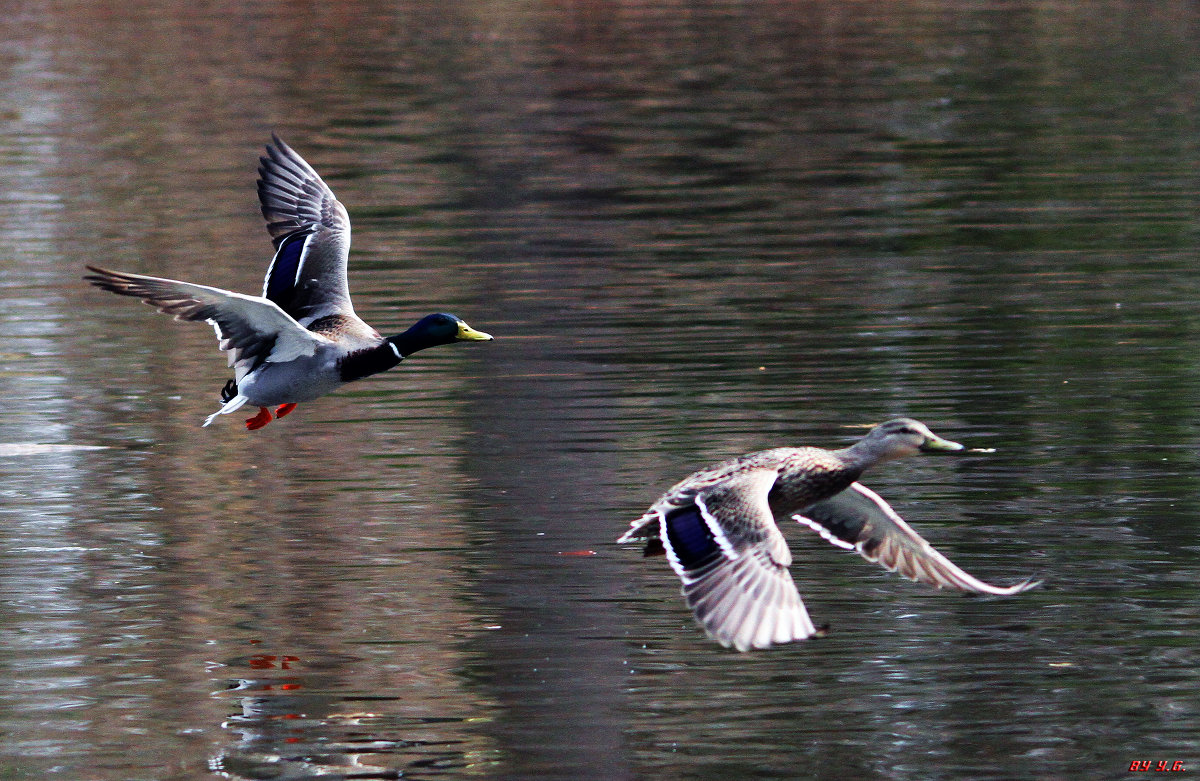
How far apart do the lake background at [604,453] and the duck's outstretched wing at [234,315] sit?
0.93 m

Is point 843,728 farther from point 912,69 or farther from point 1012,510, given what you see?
point 912,69

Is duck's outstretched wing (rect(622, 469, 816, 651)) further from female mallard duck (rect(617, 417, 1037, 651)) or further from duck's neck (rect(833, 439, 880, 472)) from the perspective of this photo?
duck's neck (rect(833, 439, 880, 472))

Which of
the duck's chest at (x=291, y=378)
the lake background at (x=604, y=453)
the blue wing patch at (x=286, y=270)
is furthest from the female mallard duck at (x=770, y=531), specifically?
the blue wing patch at (x=286, y=270)

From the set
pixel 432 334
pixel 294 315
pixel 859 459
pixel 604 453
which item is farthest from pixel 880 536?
pixel 294 315

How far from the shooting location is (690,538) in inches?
327

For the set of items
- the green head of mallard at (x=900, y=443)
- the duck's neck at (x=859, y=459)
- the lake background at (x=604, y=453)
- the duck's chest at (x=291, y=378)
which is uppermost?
the green head of mallard at (x=900, y=443)

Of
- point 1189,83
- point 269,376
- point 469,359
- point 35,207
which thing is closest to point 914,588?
point 269,376

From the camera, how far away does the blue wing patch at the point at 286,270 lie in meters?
12.6

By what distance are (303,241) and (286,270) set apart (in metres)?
0.22

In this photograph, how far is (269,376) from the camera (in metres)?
11.7

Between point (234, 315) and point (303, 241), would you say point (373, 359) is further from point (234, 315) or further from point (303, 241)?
point (303, 241)

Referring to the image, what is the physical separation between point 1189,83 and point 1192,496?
24.3 m

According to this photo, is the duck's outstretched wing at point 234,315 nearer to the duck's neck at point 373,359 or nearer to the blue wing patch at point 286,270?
the duck's neck at point 373,359

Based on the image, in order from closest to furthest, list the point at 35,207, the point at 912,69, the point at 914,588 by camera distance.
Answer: the point at 914,588 → the point at 35,207 → the point at 912,69
